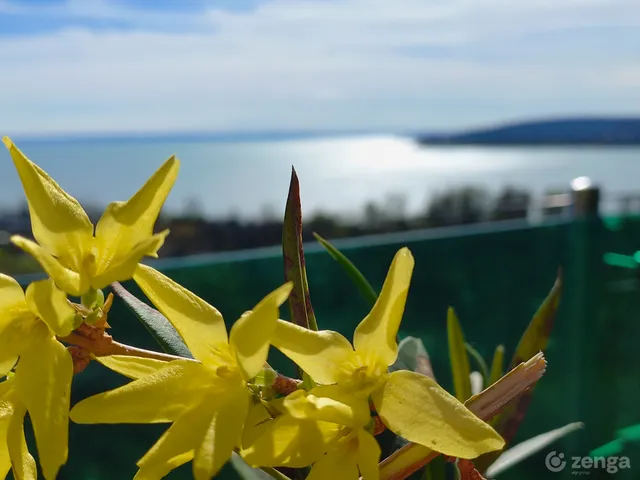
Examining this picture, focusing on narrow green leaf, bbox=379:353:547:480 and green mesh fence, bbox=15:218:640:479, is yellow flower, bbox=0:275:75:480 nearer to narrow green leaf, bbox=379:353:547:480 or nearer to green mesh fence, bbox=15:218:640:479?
narrow green leaf, bbox=379:353:547:480

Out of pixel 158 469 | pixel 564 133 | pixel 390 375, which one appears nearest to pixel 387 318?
pixel 390 375

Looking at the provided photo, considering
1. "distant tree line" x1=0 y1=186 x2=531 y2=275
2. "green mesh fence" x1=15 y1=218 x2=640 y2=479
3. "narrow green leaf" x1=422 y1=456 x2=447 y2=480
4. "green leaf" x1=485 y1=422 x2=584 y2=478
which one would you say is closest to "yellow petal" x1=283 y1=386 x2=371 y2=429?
"narrow green leaf" x1=422 y1=456 x2=447 y2=480

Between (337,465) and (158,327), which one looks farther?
(158,327)

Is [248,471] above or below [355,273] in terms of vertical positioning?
below

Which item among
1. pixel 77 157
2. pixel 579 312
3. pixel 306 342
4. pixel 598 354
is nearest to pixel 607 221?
pixel 579 312

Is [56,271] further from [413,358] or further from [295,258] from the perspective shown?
[413,358]

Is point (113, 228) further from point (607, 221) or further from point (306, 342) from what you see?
point (607, 221)

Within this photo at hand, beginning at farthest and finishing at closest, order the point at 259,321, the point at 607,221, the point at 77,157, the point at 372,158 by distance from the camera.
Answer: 1. the point at 372,158
2. the point at 77,157
3. the point at 607,221
4. the point at 259,321
